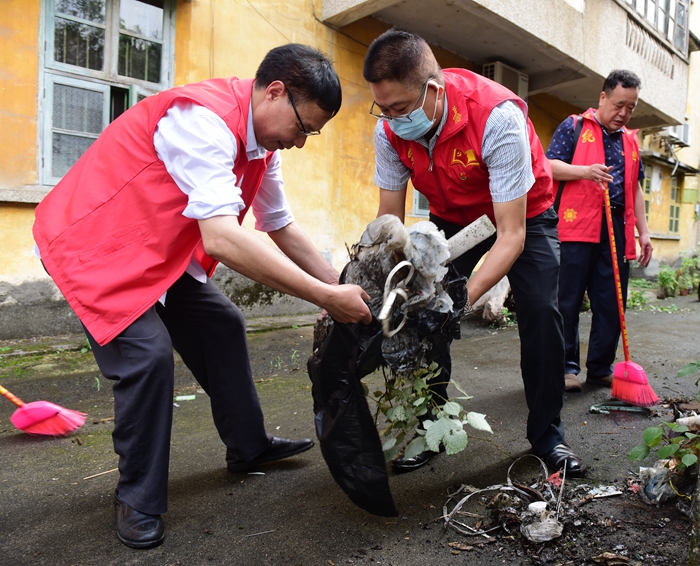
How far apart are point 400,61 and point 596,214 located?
2.10 m

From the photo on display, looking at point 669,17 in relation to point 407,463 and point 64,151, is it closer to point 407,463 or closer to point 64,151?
point 64,151

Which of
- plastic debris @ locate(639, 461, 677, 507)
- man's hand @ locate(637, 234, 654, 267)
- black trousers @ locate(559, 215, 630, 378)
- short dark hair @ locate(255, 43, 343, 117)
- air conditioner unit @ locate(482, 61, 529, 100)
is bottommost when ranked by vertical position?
plastic debris @ locate(639, 461, 677, 507)

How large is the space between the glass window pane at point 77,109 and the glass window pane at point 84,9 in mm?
620

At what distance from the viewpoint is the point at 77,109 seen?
194 inches

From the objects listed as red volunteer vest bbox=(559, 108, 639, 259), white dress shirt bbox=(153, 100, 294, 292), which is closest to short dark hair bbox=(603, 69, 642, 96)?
red volunteer vest bbox=(559, 108, 639, 259)

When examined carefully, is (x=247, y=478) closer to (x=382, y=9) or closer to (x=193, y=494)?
(x=193, y=494)

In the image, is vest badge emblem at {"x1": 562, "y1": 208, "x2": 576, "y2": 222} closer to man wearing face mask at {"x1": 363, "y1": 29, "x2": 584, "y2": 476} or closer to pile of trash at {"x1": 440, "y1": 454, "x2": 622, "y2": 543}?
man wearing face mask at {"x1": 363, "y1": 29, "x2": 584, "y2": 476}

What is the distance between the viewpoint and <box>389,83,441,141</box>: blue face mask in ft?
7.40

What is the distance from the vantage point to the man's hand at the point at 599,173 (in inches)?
138

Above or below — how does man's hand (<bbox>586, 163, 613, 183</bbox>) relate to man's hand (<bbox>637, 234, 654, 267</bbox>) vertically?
above

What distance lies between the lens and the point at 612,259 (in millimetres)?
3623

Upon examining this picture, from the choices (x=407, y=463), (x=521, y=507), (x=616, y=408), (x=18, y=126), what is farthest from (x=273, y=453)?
(x=18, y=126)

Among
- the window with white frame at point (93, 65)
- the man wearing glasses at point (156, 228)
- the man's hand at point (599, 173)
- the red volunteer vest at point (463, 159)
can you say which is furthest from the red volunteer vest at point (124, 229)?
the window with white frame at point (93, 65)

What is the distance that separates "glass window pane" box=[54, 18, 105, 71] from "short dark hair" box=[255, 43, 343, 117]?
→ 12.3ft
